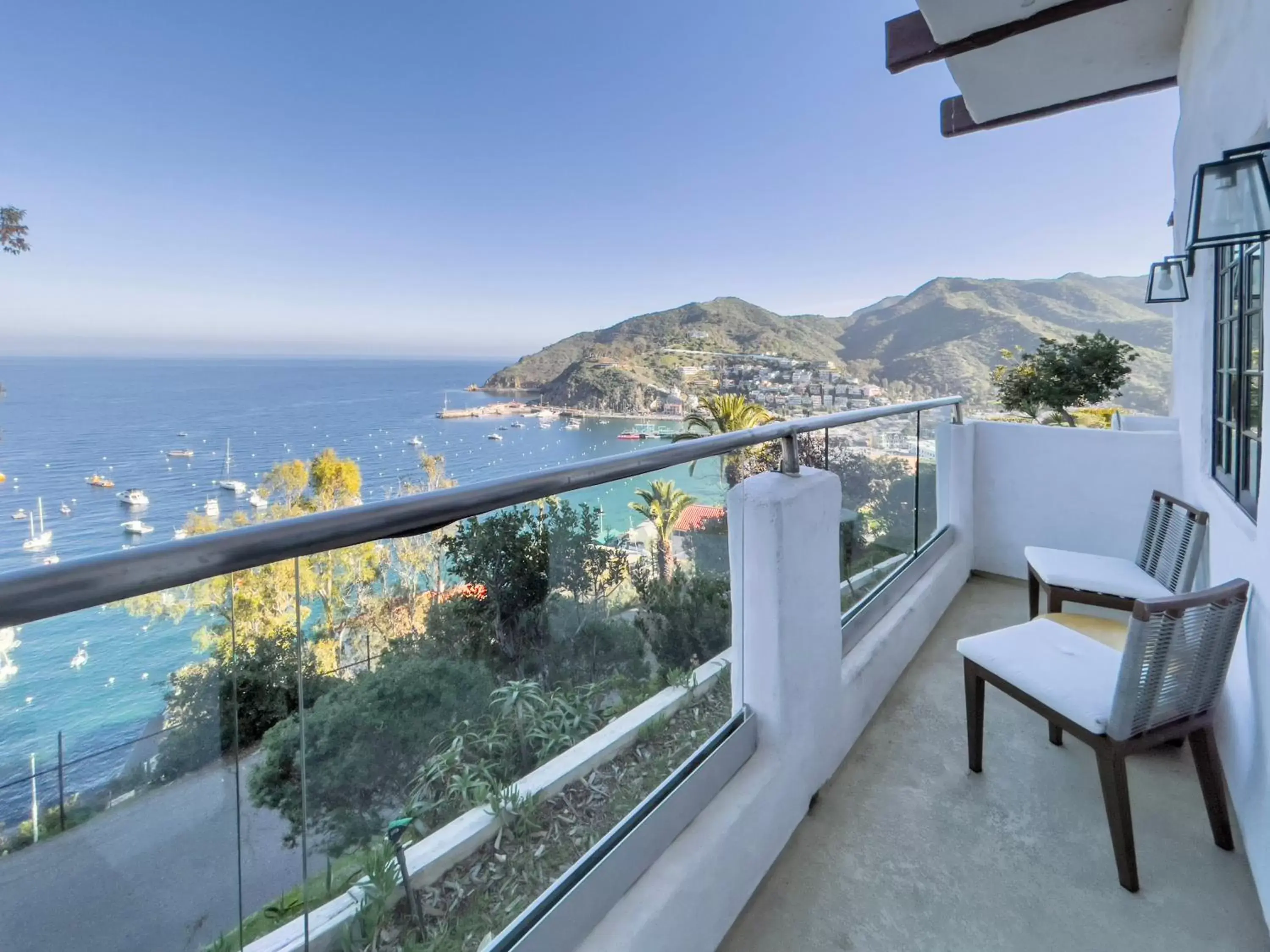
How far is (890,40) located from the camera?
135 inches

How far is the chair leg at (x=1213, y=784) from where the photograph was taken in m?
1.58

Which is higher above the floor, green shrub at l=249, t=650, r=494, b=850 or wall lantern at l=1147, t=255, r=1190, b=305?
wall lantern at l=1147, t=255, r=1190, b=305

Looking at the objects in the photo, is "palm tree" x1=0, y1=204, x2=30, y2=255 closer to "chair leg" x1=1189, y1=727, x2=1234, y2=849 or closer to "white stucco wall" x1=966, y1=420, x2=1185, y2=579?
"white stucco wall" x1=966, y1=420, x2=1185, y2=579

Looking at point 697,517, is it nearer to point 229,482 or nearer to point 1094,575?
point 1094,575

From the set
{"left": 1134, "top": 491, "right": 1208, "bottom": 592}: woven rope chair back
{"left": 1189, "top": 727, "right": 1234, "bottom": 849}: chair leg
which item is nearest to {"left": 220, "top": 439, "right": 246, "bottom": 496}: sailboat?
{"left": 1134, "top": 491, "right": 1208, "bottom": 592}: woven rope chair back

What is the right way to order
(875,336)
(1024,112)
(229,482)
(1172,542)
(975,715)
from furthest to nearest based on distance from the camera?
(229,482)
(875,336)
(1024,112)
(1172,542)
(975,715)

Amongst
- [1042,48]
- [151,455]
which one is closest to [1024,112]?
[1042,48]

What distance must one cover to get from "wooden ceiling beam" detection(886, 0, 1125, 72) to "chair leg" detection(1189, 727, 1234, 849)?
3367mm

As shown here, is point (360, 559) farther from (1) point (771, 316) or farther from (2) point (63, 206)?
(2) point (63, 206)

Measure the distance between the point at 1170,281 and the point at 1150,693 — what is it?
288cm

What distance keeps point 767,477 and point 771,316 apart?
2821 centimetres

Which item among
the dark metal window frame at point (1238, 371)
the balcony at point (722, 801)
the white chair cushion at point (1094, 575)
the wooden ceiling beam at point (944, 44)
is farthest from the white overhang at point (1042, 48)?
the white chair cushion at point (1094, 575)

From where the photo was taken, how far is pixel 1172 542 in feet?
8.05

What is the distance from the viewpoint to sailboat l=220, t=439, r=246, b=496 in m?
24.7
